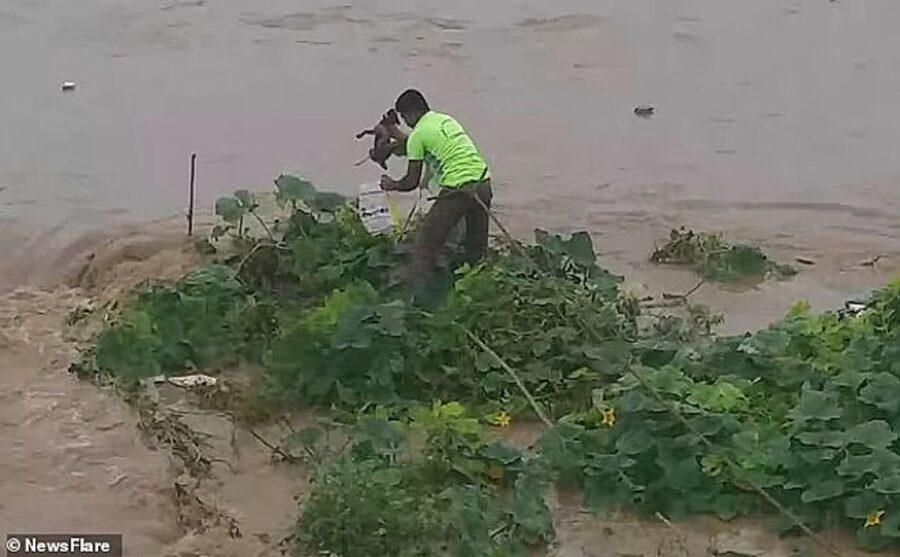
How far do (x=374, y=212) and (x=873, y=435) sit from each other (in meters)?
3.73

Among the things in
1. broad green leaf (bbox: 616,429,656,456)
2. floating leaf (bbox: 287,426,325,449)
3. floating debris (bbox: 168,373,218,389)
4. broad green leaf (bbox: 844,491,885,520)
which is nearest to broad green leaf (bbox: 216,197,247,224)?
floating debris (bbox: 168,373,218,389)

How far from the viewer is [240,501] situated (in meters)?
6.82

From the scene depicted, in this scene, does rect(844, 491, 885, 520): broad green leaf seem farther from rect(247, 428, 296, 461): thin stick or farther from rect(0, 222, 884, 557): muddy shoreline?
rect(247, 428, 296, 461): thin stick

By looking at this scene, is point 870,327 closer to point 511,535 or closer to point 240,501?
point 511,535

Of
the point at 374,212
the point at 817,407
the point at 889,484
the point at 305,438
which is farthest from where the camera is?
the point at 374,212

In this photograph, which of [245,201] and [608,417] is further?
[245,201]

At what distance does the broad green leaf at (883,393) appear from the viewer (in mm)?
6531

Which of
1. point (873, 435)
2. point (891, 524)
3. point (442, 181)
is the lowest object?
point (891, 524)

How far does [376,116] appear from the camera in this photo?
13.2 meters

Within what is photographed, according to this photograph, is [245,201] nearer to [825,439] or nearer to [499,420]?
[499,420]

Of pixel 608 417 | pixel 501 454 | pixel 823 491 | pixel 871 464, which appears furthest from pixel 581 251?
pixel 871 464

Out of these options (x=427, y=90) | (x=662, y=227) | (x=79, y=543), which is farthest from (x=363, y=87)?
(x=79, y=543)

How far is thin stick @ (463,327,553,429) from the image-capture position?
24.1 feet

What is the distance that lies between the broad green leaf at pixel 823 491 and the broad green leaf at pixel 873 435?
18 cm
